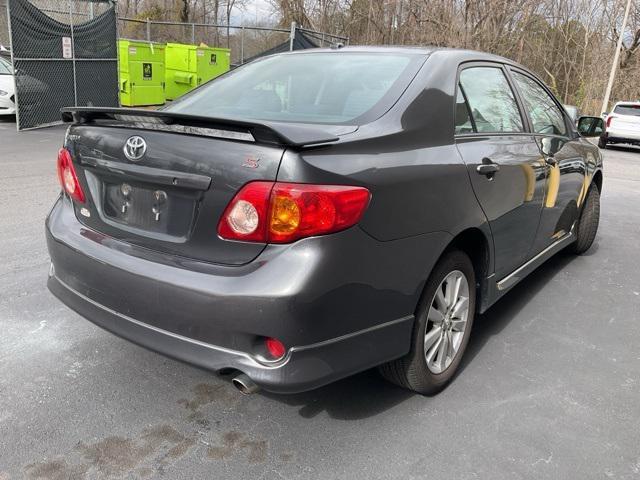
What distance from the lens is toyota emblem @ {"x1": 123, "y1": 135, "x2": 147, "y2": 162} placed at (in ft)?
7.68

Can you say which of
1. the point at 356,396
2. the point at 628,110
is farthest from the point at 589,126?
the point at 628,110

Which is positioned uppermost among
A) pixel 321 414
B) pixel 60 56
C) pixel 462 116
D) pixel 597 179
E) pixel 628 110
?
pixel 60 56

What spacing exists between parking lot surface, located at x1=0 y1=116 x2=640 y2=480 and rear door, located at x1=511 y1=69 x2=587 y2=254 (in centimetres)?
73

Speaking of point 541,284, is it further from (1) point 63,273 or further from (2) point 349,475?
(1) point 63,273

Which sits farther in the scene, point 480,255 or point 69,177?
point 480,255

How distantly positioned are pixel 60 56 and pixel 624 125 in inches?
602

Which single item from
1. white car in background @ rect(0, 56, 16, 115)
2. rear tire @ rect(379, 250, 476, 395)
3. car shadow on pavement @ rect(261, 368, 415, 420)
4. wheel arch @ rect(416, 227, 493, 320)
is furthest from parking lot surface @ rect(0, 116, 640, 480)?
white car in background @ rect(0, 56, 16, 115)

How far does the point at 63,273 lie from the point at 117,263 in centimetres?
46

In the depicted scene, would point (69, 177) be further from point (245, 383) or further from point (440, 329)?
point (440, 329)

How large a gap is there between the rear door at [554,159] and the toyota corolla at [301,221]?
712mm

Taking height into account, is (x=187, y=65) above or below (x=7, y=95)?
above

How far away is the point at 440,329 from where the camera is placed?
2.82m

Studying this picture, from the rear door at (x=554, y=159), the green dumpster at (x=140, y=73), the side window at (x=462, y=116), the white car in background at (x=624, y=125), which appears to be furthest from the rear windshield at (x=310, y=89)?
the white car in background at (x=624, y=125)

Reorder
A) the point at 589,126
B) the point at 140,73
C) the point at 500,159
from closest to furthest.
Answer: the point at 500,159 < the point at 589,126 < the point at 140,73
